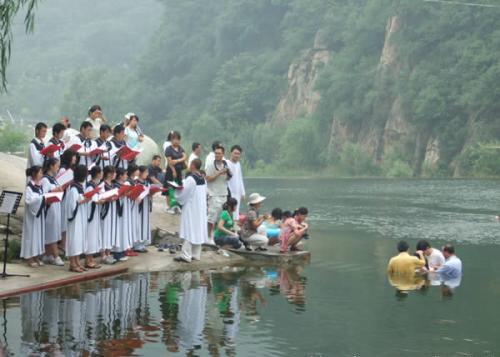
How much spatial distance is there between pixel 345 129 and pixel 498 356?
2854 inches

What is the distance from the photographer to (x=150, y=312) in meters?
14.4

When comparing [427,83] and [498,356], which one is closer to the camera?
[498,356]

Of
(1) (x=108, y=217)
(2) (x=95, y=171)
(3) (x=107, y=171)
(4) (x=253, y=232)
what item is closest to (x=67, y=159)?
(2) (x=95, y=171)

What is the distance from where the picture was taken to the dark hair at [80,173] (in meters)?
16.5

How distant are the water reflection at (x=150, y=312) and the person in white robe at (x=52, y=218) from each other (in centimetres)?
104

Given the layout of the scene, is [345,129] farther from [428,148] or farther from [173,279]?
[173,279]

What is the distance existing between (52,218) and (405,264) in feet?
19.9

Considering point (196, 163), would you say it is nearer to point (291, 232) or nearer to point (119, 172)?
point (119, 172)

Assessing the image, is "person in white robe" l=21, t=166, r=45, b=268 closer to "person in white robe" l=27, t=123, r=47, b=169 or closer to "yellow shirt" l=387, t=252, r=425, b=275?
"person in white robe" l=27, t=123, r=47, b=169

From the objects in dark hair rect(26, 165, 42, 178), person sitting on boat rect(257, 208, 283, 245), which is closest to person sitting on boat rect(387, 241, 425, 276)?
person sitting on boat rect(257, 208, 283, 245)

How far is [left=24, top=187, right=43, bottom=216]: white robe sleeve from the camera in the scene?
16.0 metres

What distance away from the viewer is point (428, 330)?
1375cm

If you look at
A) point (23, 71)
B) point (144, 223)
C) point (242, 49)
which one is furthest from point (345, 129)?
point (23, 71)

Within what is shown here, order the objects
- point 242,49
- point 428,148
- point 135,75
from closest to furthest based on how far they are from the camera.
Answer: point 428,148, point 242,49, point 135,75
